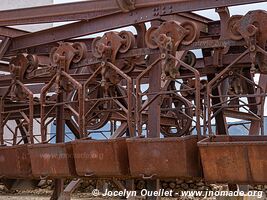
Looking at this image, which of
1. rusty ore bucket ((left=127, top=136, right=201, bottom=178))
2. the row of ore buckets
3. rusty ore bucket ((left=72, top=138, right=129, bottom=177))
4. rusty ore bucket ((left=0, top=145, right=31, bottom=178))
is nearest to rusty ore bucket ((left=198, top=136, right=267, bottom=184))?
the row of ore buckets

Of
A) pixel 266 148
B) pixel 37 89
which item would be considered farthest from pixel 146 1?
pixel 37 89

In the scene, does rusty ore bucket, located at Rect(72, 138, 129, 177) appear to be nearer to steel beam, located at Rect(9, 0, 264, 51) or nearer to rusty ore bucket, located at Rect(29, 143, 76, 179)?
rusty ore bucket, located at Rect(29, 143, 76, 179)

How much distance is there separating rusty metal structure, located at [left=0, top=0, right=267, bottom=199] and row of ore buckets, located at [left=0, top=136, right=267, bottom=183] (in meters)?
0.01

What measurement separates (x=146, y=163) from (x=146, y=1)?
2.09 m

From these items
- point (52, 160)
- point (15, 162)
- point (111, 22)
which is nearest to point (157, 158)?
point (52, 160)

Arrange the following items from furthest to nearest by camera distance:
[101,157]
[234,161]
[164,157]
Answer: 1. [101,157]
2. [164,157]
3. [234,161]

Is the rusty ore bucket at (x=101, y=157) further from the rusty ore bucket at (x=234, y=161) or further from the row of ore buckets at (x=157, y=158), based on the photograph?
the rusty ore bucket at (x=234, y=161)

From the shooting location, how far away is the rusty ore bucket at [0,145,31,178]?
7309mm

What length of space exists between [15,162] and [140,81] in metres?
2.23

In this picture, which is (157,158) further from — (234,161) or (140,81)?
(140,81)

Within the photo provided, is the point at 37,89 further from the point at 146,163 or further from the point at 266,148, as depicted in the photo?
the point at 266,148

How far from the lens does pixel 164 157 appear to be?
5.66 m

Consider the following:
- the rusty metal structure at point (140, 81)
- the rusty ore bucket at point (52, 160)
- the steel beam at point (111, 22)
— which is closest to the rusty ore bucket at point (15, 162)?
the rusty metal structure at point (140, 81)

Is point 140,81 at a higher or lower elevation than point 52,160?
higher
